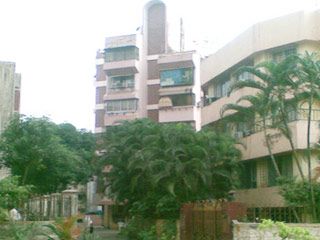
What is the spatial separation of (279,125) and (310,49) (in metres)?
5.60

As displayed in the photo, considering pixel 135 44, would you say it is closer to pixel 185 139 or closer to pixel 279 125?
pixel 185 139

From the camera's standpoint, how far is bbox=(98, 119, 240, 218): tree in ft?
91.2

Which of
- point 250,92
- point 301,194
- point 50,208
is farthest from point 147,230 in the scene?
point 301,194

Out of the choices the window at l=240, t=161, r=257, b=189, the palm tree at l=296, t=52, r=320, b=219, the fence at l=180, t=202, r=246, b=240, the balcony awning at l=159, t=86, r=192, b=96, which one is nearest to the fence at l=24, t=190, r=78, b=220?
the fence at l=180, t=202, r=246, b=240

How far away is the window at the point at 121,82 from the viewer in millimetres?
58372

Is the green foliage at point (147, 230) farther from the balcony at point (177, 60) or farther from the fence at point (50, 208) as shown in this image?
the balcony at point (177, 60)

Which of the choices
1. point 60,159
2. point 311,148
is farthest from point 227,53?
point 60,159

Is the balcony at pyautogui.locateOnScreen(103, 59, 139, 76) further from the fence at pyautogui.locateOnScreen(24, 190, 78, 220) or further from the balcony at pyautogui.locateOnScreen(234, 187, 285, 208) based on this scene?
the fence at pyautogui.locateOnScreen(24, 190, 78, 220)

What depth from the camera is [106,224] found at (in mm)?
57375

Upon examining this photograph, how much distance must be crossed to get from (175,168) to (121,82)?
32.4 m

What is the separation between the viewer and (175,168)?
27531 millimetres

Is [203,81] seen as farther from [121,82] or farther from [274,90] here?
[121,82]

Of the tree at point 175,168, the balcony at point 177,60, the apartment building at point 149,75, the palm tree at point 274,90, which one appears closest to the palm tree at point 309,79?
the palm tree at point 274,90

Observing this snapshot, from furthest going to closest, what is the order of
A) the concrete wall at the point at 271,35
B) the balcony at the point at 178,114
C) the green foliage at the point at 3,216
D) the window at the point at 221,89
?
the balcony at the point at 178,114, the window at the point at 221,89, the concrete wall at the point at 271,35, the green foliage at the point at 3,216
